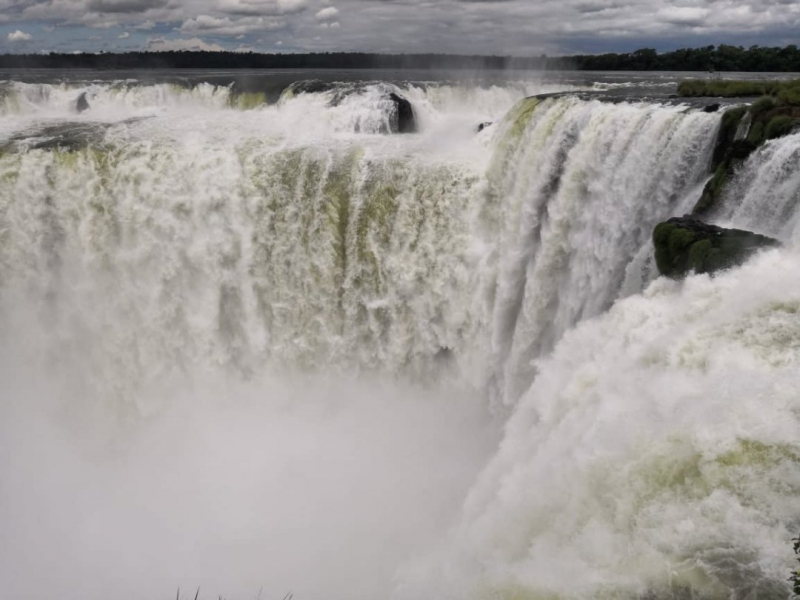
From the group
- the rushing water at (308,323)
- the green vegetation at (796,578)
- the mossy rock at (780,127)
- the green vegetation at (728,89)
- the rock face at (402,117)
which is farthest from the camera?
the rock face at (402,117)

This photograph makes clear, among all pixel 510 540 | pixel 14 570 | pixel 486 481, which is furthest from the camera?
pixel 14 570

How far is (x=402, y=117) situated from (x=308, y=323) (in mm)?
7748

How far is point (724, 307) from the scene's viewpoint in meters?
6.98

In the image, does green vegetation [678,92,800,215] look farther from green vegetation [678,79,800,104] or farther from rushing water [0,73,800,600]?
green vegetation [678,79,800,104]

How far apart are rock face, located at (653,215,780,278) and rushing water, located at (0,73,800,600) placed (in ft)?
1.28

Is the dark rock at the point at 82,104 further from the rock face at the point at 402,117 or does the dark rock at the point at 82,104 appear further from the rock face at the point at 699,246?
the rock face at the point at 699,246

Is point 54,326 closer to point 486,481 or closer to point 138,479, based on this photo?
point 138,479

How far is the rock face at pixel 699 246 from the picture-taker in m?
7.75

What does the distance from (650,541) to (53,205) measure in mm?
14576

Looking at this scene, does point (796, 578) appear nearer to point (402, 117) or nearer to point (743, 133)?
point (743, 133)

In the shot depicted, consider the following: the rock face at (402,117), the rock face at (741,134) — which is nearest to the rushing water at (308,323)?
the rock face at (741,134)

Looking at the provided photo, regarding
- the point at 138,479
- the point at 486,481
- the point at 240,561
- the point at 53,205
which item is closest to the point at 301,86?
the point at 53,205

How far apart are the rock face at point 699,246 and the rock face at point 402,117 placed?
39.3 feet

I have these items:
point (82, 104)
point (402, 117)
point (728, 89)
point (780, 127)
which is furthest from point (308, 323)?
point (82, 104)
